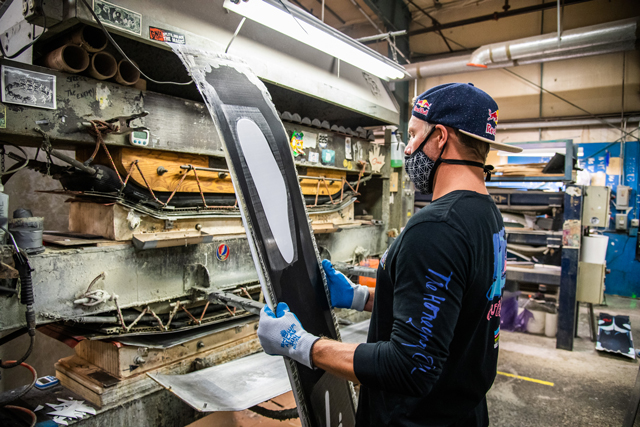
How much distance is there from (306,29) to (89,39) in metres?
1.18

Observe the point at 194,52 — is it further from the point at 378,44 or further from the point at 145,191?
the point at 378,44

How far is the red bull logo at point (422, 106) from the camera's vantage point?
3.58 ft

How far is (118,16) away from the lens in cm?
173

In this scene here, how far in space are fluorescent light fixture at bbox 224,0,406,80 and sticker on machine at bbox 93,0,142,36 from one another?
45 cm

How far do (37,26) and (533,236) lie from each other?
539cm

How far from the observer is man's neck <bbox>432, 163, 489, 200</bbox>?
105 cm

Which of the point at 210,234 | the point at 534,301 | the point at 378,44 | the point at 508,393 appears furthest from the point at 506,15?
the point at 210,234

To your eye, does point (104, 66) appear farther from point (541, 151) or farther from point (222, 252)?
point (541, 151)

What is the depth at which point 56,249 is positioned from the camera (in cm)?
177

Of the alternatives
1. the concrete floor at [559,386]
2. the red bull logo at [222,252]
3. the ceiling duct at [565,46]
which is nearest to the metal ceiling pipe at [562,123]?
the ceiling duct at [565,46]

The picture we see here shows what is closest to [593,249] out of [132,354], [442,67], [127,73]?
[442,67]

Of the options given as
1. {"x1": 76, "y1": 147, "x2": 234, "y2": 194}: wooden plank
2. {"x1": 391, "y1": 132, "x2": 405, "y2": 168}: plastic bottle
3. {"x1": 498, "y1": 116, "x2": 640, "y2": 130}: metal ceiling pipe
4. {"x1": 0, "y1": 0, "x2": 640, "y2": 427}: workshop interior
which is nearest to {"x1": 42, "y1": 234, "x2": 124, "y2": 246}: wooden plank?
{"x1": 0, "y1": 0, "x2": 640, "y2": 427}: workshop interior

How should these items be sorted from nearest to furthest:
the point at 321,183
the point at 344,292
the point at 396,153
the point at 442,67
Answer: the point at 344,292 < the point at 321,183 < the point at 396,153 < the point at 442,67

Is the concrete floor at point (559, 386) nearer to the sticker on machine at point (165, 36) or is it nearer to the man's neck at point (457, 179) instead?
the man's neck at point (457, 179)
